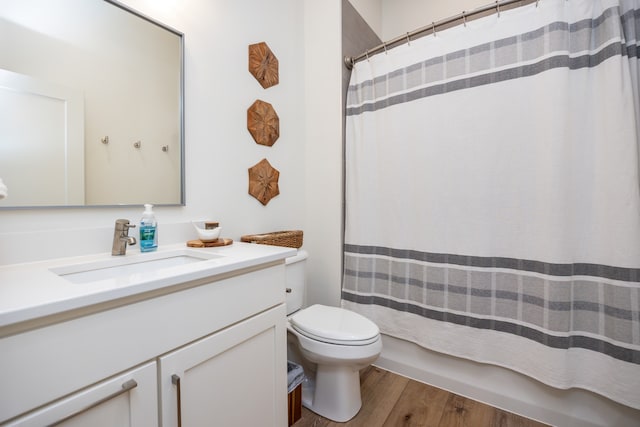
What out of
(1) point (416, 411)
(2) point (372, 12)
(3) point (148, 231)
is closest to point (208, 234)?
(3) point (148, 231)

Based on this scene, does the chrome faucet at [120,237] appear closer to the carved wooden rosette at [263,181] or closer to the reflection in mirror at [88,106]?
the reflection in mirror at [88,106]

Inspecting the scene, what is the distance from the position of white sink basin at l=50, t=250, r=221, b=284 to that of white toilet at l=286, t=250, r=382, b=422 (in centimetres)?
52

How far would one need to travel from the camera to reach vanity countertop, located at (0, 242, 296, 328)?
0.51m

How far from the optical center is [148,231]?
1041 millimetres

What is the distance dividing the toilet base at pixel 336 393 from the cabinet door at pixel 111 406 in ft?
2.76

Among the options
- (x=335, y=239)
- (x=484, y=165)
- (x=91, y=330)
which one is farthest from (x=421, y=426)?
(x=91, y=330)

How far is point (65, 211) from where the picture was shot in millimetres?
934

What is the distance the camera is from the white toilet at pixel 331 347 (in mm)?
1227

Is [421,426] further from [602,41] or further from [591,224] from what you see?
[602,41]

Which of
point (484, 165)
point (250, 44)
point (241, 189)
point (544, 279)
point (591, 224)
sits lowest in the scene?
point (544, 279)

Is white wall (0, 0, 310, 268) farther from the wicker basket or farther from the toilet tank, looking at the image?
the toilet tank

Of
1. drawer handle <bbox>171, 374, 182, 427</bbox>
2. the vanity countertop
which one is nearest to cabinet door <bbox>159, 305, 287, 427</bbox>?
drawer handle <bbox>171, 374, 182, 427</bbox>

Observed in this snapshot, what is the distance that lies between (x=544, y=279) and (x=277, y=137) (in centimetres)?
152

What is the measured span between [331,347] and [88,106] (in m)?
1.30
